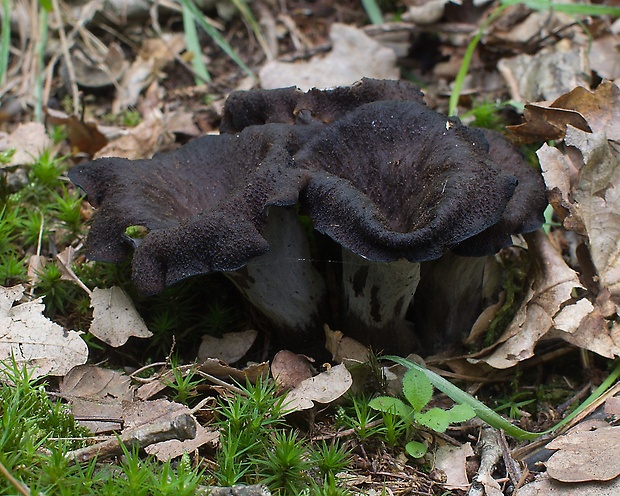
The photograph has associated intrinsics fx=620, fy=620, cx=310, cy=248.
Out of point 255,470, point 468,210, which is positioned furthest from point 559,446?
point 255,470

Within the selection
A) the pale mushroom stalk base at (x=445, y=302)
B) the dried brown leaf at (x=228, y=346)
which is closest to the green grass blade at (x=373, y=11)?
the pale mushroom stalk base at (x=445, y=302)

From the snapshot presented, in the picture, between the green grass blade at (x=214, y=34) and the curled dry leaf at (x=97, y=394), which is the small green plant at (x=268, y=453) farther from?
the green grass blade at (x=214, y=34)

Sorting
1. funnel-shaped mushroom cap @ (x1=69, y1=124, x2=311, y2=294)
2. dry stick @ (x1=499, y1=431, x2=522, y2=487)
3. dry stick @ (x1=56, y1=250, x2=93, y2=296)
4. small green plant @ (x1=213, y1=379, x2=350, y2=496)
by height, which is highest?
funnel-shaped mushroom cap @ (x1=69, y1=124, x2=311, y2=294)

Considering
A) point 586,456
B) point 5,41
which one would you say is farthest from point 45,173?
point 586,456

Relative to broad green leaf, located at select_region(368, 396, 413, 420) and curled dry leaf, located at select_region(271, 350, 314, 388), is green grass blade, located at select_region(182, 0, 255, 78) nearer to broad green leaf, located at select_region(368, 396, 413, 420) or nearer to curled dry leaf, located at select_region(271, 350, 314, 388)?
curled dry leaf, located at select_region(271, 350, 314, 388)

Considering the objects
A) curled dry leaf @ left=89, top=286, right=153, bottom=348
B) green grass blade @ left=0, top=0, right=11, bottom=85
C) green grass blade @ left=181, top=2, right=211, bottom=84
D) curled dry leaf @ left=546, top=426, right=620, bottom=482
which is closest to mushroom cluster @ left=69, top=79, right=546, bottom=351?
curled dry leaf @ left=89, top=286, right=153, bottom=348

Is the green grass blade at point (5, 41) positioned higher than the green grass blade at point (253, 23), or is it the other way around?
the green grass blade at point (5, 41)
